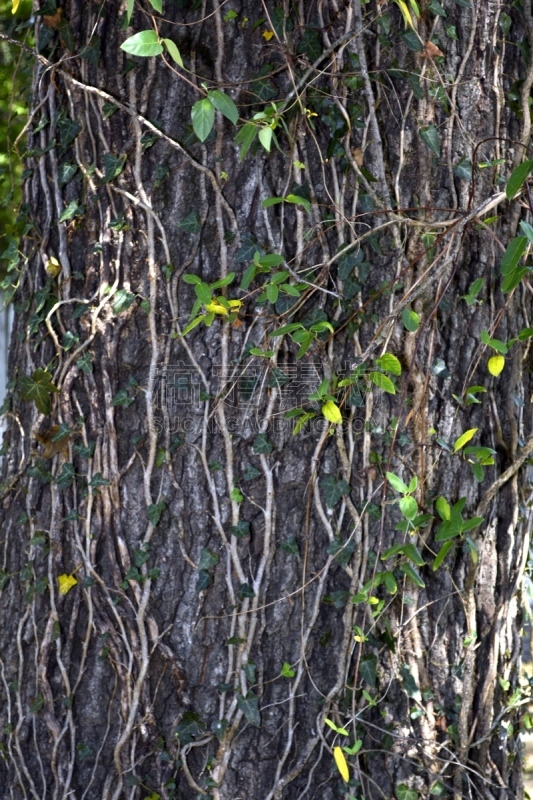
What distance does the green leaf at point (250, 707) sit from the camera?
1563 mm

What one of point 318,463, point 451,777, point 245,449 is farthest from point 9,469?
point 451,777

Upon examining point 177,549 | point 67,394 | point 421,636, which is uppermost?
point 67,394

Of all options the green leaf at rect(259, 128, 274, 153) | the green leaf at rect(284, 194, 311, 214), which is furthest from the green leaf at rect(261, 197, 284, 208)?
the green leaf at rect(259, 128, 274, 153)

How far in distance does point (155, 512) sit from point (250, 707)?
0.42 meters

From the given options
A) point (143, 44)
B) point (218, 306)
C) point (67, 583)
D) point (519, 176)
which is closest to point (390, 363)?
point (218, 306)

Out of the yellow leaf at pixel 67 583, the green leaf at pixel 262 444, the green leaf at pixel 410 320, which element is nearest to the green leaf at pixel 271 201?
the green leaf at pixel 410 320

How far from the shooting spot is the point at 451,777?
5.36ft

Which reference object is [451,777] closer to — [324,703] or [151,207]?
[324,703]

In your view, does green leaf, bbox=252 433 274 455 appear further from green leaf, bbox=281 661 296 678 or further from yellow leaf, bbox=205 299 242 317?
green leaf, bbox=281 661 296 678

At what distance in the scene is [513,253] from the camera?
119cm

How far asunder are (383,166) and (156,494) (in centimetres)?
80

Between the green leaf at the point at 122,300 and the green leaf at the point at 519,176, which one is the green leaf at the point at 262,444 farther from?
the green leaf at the point at 519,176

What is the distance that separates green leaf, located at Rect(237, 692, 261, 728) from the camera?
1563 mm

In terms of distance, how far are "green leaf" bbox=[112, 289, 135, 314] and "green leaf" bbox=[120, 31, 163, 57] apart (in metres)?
0.53
